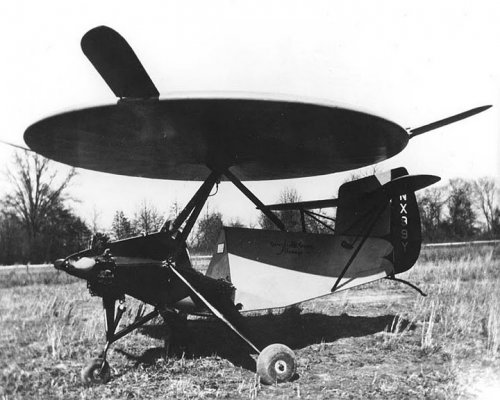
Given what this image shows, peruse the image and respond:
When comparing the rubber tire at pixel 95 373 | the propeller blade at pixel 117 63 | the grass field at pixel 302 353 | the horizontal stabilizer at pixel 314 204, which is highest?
the propeller blade at pixel 117 63

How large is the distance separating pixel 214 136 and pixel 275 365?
285 cm

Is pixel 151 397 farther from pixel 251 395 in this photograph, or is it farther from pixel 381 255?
pixel 381 255

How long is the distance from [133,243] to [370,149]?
372 cm

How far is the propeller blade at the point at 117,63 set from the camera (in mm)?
3516

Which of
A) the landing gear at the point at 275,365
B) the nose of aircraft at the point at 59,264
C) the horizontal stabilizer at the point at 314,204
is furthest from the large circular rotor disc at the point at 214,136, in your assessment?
the landing gear at the point at 275,365

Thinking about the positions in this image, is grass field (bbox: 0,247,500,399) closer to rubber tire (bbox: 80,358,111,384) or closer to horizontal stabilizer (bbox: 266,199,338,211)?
rubber tire (bbox: 80,358,111,384)

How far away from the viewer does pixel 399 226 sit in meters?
7.07

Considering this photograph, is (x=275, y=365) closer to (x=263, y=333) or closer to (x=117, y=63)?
(x=263, y=333)

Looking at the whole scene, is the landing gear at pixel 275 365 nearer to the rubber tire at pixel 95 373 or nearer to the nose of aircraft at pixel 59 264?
the rubber tire at pixel 95 373

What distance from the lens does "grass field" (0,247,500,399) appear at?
456 cm

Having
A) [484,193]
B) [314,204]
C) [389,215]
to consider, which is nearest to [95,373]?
[314,204]

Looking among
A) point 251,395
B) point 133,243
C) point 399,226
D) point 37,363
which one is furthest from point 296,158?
point 37,363

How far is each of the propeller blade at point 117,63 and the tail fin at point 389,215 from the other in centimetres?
419

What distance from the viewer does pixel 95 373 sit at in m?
4.95
